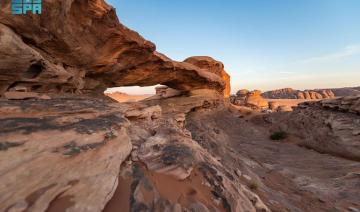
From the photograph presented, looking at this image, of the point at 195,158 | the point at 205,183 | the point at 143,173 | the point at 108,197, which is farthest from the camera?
the point at 195,158

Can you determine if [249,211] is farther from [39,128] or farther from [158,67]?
[158,67]

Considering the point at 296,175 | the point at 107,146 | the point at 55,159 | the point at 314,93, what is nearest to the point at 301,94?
the point at 314,93

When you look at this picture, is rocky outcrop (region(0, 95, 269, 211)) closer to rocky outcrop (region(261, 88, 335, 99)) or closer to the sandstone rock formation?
the sandstone rock formation

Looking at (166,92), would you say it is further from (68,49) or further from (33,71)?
(33,71)

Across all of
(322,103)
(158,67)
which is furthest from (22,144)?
(322,103)

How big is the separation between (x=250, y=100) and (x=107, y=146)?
150 feet

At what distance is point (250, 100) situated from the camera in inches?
1790

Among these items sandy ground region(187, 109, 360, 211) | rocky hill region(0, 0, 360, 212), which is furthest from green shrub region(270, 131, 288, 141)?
rocky hill region(0, 0, 360, 212)

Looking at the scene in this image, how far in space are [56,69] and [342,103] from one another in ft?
64.8

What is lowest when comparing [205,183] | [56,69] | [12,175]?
[205,183]

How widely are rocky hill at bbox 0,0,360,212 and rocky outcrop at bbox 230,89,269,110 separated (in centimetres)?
3090

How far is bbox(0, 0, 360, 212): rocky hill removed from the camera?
2723 millimetres

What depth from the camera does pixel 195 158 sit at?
477 cm

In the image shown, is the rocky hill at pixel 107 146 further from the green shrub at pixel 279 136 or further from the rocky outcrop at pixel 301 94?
the rocky outcrop at pixel 301 94
